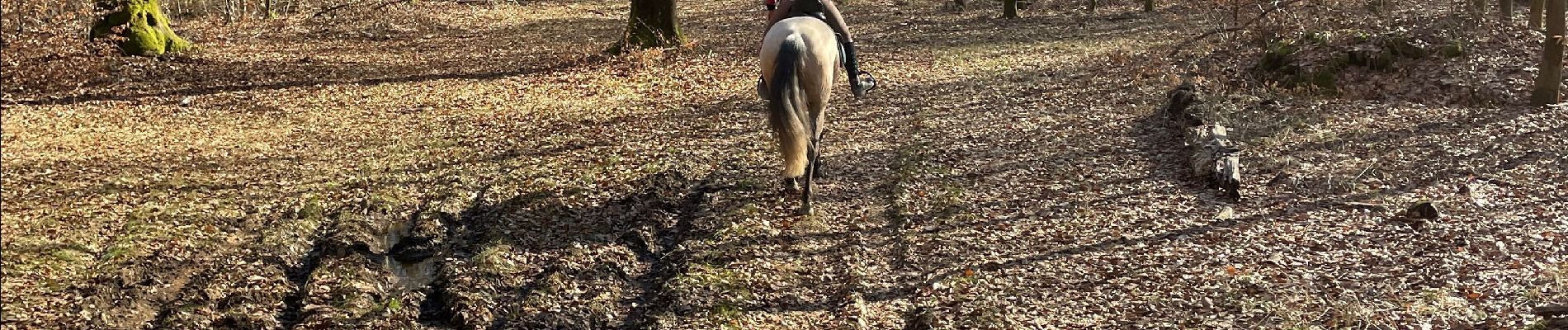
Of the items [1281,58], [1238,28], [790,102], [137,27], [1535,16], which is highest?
[137,27]

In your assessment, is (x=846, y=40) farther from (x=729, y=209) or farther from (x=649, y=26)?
(x=649, y=26)

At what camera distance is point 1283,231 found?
Answer: 277 inches

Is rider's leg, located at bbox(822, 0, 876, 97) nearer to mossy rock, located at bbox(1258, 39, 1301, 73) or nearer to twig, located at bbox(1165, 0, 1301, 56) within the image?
mossy rock, located at bbox(1258, 39, 1301, 73)

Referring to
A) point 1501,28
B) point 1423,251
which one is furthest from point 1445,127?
point 1501,28

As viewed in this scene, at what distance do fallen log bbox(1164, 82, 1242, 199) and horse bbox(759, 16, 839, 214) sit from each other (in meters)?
3.35

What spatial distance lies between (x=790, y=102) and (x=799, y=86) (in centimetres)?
18

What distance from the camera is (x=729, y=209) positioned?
25.6 ft

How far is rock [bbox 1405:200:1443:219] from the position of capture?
7.15 meters

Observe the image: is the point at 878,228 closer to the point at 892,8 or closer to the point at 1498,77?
the point at 1498,77

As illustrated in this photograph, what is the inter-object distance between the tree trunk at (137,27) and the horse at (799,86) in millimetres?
10485

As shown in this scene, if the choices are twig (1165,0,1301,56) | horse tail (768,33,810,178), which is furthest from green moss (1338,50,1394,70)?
horse tail (768,33,810,178)

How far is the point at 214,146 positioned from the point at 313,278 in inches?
169

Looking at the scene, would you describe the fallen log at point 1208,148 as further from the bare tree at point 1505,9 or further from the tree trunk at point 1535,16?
the bare tree at point 1505,9

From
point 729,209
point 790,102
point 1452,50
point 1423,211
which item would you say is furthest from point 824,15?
point 1452,50
